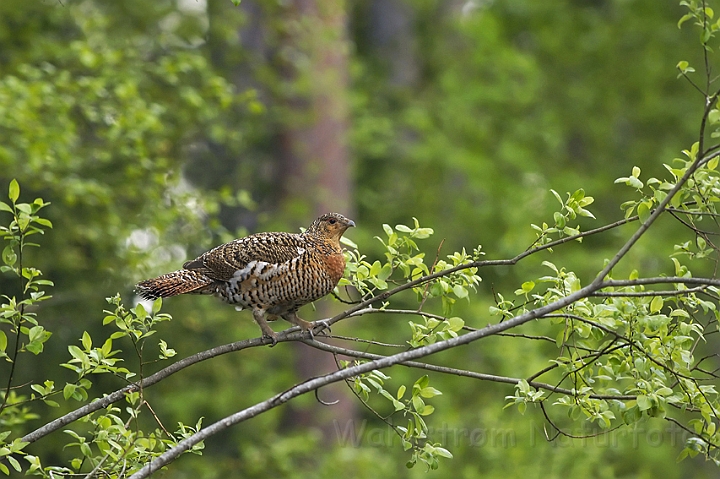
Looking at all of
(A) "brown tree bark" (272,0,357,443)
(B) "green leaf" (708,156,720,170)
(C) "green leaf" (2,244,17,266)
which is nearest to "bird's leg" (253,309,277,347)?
(C) "green leaf" (2,244,17,266)

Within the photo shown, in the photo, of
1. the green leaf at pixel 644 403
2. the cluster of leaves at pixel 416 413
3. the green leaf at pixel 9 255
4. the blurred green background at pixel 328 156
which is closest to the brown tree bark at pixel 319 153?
the blurred green background at pixel 328 156

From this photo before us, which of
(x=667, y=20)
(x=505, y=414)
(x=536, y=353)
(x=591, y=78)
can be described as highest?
(x=667, y=20)

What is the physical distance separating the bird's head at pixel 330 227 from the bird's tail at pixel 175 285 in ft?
2.01

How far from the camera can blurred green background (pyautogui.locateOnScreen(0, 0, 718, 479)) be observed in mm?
7449

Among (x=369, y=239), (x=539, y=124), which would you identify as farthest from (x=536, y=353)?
(x=539, y=124)

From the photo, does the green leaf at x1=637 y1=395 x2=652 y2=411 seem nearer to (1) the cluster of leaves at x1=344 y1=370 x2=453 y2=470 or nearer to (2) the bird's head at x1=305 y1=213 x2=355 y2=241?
(1) the cluster of leaves at x1=344 y1=370 x2=453 y2=470

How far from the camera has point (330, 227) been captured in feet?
15.9

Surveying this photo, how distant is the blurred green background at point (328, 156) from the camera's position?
7.45 m

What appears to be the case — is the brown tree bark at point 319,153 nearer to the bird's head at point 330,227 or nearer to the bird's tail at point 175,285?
the bird's head at point 330,227

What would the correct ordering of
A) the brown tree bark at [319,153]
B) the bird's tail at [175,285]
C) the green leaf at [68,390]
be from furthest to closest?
the brown tree bark at [319,153] < the bird's tail at [175,285] < the green leaf at [68,390]

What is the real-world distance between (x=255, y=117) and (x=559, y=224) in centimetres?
682

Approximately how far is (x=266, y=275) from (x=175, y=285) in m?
0.45

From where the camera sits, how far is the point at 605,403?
335cm

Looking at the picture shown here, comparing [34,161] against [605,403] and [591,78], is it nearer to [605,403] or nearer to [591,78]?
[605,403]
